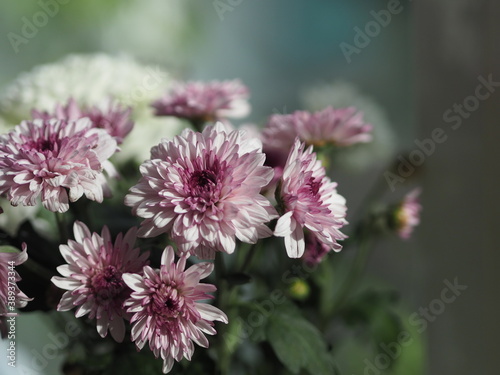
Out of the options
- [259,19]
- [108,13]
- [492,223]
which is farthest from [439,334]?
[108,13]

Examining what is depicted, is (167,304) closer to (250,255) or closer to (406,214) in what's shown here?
(250,255)

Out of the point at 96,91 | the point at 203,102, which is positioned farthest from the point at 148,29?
the point at 203,102

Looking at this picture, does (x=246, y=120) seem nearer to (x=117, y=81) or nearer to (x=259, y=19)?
(x=259, y=19)

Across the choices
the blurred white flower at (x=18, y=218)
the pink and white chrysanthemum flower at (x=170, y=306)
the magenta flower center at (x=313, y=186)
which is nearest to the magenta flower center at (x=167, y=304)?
the pink and white chrysanthemum flower at (x=170, y=306)

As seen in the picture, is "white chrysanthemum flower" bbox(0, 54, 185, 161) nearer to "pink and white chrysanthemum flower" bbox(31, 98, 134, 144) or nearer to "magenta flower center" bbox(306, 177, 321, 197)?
"pink and white chrysanthemum flower" bbox(31, 98, 134, 144)

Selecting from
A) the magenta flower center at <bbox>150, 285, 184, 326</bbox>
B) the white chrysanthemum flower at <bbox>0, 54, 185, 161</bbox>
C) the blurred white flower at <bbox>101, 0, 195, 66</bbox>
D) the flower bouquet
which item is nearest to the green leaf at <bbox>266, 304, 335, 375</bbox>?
the flower bouquet

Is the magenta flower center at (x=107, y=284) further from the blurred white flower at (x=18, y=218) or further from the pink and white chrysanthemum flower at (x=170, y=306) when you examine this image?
the blurred white flower at (x=18, y=218)

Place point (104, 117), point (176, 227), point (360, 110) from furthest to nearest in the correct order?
point (360, 110) < point (104, 117) < point (176, 227)
